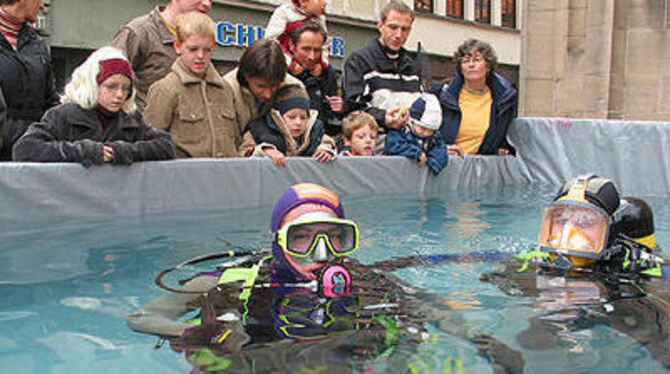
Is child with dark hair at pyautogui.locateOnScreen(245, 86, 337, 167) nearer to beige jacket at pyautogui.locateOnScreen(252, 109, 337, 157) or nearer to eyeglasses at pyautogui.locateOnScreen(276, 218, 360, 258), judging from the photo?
beige jacket at pyautogui.locateOnScreen(252, 109, 337, 157)

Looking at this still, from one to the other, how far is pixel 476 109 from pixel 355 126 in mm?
1878

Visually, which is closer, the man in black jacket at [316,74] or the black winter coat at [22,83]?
the black winter coat at [22,83]

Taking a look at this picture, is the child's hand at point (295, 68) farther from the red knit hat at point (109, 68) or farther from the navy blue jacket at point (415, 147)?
the red knit hat at point (109, 68)

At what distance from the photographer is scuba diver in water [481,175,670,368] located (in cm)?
359

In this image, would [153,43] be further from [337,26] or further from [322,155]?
[337,26]

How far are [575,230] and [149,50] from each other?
4.08m

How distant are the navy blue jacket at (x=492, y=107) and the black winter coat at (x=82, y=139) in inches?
163

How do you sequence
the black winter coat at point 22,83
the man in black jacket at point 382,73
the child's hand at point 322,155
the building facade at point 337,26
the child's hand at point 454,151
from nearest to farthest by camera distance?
the black winter coat at point 22,83 → the child's hand at point 322,155 → the man in black jacket at point 382,73 → the child's hand at point 454,151 → the building facade at point 337,26

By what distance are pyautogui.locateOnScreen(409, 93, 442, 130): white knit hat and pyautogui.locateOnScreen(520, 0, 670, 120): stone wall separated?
3.66 m

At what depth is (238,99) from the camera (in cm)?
710

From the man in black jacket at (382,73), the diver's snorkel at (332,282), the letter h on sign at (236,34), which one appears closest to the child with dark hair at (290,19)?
the man in black jacket at (382,73)

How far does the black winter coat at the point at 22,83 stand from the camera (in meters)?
5.78

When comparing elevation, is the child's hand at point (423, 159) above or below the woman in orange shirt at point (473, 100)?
below

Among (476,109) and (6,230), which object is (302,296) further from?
(476,109)
